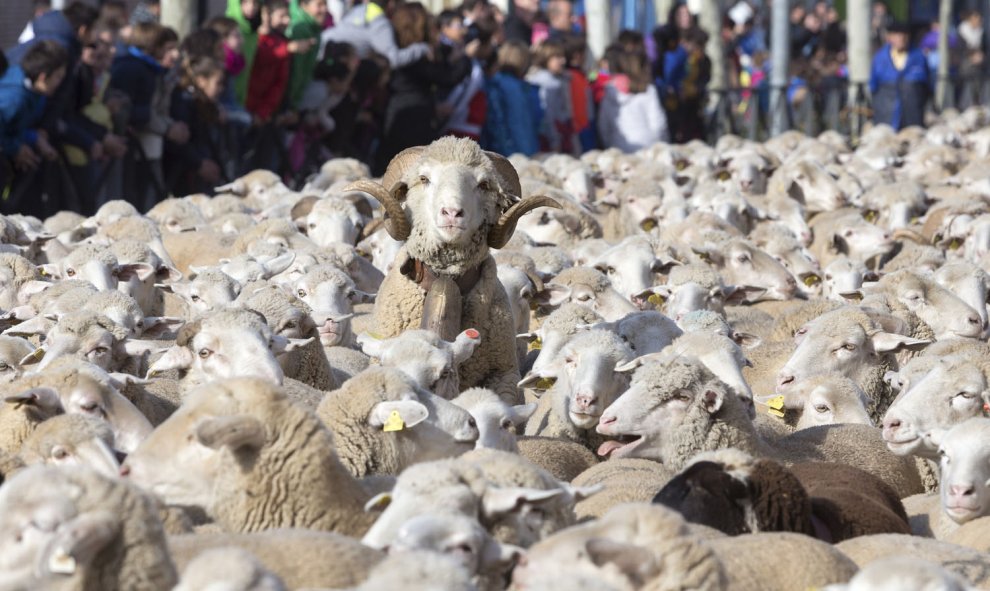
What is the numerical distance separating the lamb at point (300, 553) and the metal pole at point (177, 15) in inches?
448

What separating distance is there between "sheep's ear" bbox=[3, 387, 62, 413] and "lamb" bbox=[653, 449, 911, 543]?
177cm

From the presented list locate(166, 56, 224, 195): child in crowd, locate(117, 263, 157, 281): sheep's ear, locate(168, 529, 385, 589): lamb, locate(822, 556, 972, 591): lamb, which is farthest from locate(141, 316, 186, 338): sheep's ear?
locate(166, 56, 224, 195): child in crowd

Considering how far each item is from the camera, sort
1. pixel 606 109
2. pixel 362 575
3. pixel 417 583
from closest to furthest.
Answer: pixel 417 583 → pixel 362 575 → pixel 606 109

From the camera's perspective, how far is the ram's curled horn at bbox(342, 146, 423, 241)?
678cm

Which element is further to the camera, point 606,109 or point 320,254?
point 606,109

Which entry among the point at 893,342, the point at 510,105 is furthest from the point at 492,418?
the point at 510,105

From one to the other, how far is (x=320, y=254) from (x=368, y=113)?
6.82 metres

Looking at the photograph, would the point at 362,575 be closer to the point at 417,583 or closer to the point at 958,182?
the point at 417,583

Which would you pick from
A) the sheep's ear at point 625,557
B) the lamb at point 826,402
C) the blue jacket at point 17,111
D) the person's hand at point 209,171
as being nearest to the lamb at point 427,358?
the lamb at point 826,402

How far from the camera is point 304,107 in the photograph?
48.6ft

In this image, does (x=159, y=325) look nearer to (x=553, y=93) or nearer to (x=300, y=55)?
(x=300, y=55)

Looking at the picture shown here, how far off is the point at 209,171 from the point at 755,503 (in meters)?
9.79

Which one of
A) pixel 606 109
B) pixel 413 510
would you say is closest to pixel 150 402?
pixel 413 510

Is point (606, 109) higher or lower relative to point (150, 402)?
lower
